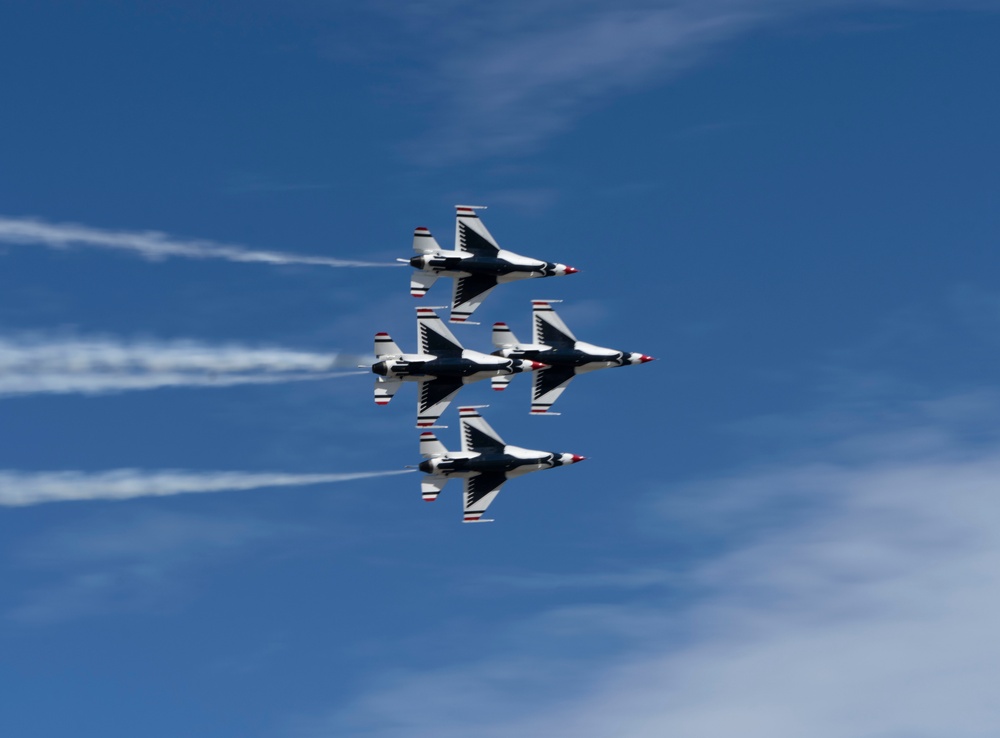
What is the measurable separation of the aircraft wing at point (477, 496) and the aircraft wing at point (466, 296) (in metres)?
12.0

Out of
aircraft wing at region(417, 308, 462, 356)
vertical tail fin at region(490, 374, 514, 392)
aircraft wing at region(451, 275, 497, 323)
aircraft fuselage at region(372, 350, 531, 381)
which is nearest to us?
aircraft fuselage at region(372, 350, 531, 381)

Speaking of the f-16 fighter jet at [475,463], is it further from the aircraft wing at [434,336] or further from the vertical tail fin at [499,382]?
the aircraft wing at [434,336]

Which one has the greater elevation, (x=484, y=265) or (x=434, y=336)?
(x=484, y=265)

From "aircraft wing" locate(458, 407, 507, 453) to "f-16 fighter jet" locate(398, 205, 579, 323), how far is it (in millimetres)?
7147

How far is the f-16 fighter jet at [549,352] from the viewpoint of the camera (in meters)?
155

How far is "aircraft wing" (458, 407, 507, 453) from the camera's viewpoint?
154 meters

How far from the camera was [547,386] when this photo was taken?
15688cm

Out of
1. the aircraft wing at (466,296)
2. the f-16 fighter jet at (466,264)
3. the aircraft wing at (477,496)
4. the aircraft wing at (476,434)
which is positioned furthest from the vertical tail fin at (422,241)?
the aircraft wing at (477,496)

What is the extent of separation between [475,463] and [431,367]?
859 cm

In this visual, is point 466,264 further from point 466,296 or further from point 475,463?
point 475,463

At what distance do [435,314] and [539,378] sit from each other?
11.0 meters

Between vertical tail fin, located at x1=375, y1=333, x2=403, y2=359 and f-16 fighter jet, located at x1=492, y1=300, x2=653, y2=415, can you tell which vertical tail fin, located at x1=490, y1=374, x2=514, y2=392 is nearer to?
f-16 fighter jet, located at x1=492, y1=300, x2=653, y2=415

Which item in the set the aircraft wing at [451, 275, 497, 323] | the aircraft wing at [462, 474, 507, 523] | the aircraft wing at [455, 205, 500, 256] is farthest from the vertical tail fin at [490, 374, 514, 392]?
the aircraft wing at [455, 205, 500, 256]

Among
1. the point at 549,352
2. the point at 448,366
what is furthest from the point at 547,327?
the point at 448,366
